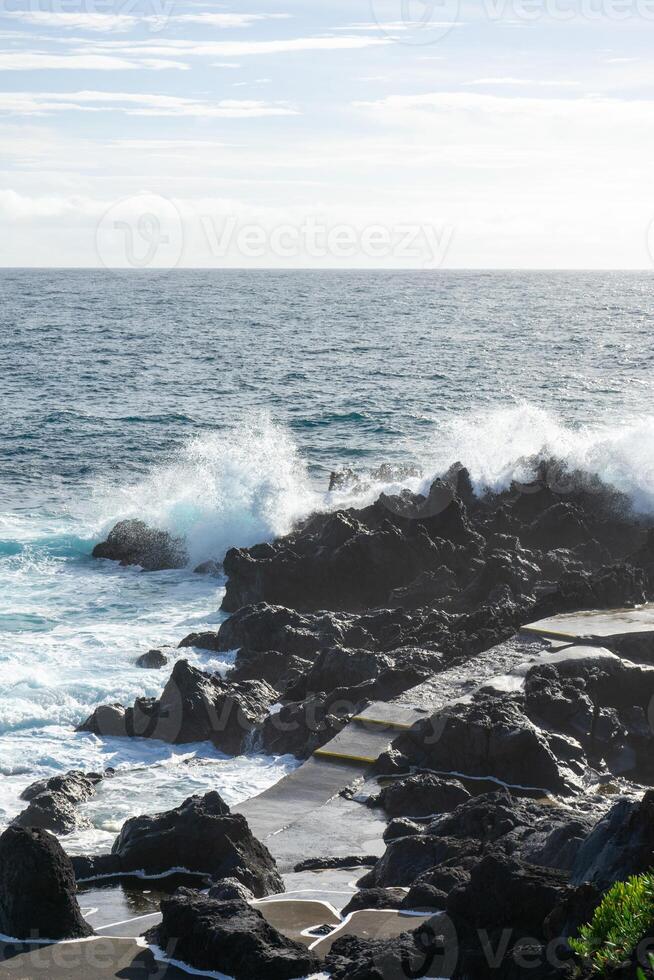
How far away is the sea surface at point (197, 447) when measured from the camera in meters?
14.6

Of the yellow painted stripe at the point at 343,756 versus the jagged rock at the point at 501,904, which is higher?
the jagged rock at the point at 501,904

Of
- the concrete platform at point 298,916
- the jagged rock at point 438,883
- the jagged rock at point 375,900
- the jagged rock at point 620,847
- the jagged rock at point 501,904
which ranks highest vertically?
the jagged rock at point 620,847

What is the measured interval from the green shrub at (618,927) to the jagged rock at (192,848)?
4401 millimetres

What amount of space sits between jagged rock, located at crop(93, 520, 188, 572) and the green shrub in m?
18.5

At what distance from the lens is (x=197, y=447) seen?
31.5m

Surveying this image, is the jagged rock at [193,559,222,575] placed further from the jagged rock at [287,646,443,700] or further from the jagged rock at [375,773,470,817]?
the jagged rock at [375,773,470,817]

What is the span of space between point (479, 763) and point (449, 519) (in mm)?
9616

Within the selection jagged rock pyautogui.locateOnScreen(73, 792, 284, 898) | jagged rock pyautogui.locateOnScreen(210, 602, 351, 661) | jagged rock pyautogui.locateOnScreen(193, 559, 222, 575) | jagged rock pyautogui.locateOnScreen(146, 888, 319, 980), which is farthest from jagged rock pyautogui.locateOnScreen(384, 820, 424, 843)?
jagged rock pyautogui.locateOnScreen(193, 559, 222, 575)

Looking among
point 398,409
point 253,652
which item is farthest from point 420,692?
point 398,409

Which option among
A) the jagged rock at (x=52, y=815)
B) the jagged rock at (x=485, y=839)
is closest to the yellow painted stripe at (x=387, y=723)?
the jagged rock at (x=485, y=839)

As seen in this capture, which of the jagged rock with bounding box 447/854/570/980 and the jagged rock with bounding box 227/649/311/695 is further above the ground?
the jagged rock with bounding box 447/854/570/980

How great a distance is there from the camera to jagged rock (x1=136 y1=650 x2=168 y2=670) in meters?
16.4

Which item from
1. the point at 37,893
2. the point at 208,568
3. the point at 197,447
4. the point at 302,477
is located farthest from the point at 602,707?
the point at 197,447

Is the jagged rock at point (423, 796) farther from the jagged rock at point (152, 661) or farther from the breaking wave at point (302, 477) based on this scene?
the breaking wave at point (302, 477)
